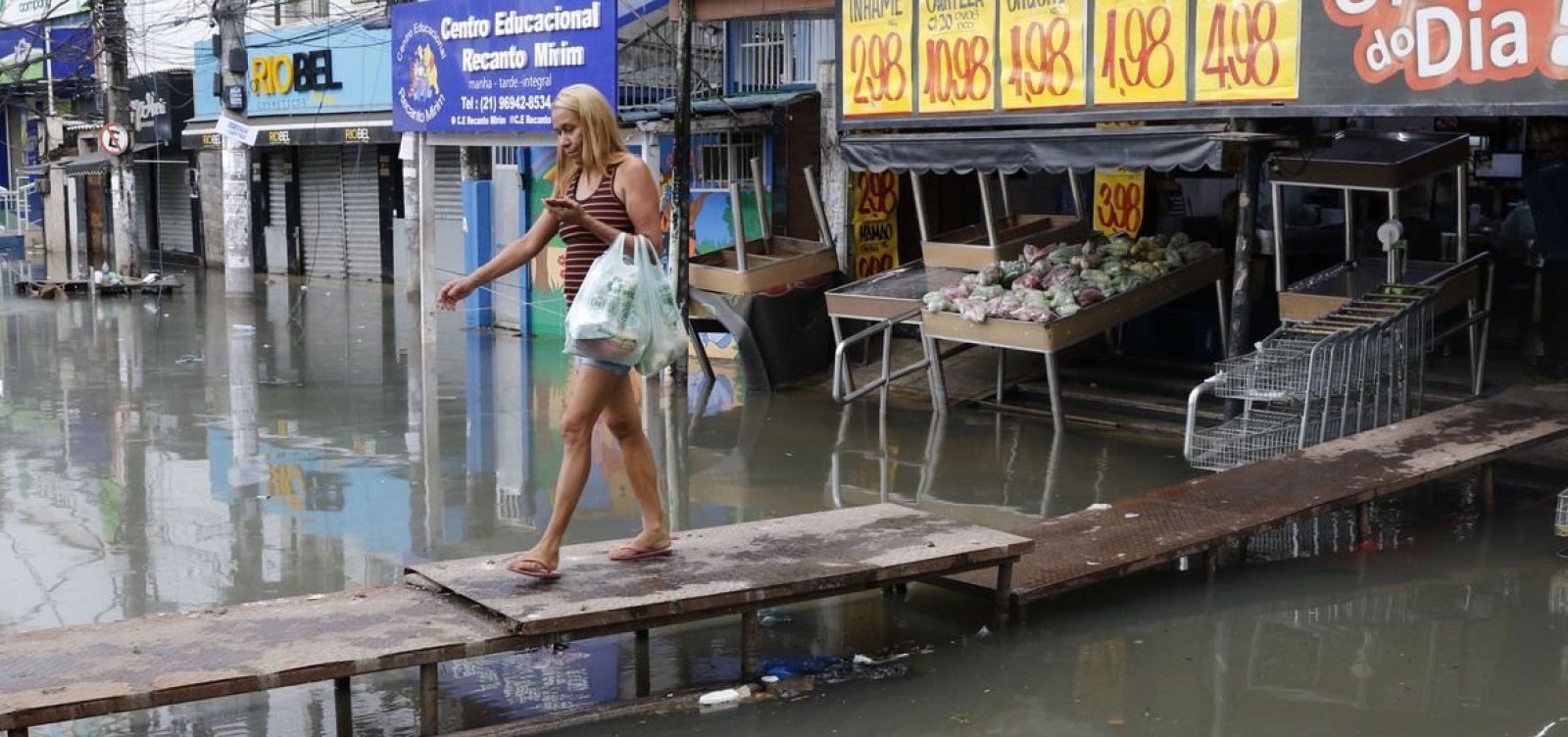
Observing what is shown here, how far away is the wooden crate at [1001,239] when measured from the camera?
13.1 metres

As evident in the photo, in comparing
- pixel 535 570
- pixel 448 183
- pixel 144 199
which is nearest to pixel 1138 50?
pixel 535 570

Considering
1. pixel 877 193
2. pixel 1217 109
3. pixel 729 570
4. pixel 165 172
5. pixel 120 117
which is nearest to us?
pixel 729 570

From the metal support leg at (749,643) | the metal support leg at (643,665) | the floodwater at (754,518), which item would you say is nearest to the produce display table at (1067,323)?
the floodwater at (754,518)

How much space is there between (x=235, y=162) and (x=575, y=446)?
747 inches

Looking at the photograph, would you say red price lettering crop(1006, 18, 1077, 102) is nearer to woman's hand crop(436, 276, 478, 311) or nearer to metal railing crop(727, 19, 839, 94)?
metal railing crop(727, 19, 839, 94)

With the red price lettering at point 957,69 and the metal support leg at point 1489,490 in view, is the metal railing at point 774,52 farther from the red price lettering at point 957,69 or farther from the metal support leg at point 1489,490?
the metal support leg at point 1489,490

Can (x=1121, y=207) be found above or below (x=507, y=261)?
above

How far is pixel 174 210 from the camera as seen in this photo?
113 ft

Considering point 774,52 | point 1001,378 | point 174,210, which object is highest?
point 774,52

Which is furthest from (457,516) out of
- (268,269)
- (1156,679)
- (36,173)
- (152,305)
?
(36,173)

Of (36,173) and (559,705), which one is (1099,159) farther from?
(36,173)

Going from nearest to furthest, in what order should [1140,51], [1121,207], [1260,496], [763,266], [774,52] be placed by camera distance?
[1260,496] → [1140,51] → [763,266] → [1121,207] → [774,52]

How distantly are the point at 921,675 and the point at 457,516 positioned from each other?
3861mm

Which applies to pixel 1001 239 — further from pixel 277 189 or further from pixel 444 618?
pixel 277 189
